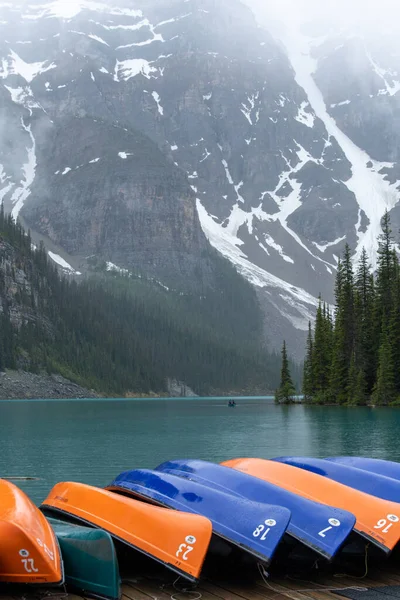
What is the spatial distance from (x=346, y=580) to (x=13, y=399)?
15173 cm

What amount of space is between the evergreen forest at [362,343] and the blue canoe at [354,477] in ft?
251

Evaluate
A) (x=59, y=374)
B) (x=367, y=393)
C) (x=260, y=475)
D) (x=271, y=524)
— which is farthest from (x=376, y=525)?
(x=59, y=374)

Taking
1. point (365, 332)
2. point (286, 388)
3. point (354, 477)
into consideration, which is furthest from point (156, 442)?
point (286, 388)

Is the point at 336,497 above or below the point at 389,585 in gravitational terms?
Answer: above

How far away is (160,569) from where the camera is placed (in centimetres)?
1418

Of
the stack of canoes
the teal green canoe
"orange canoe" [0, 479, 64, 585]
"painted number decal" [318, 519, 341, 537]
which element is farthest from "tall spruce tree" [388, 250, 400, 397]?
"orange canoe" [0, 479, 64, 585]

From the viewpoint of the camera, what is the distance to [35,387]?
16825cm

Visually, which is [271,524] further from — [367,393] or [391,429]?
[367,393]

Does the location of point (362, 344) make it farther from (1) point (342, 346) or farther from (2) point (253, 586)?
(2) point (253, 586)

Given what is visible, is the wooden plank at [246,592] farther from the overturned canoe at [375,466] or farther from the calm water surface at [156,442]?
the calm water surface at [156,442]

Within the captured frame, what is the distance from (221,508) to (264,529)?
130 cm

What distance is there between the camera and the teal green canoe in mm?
12547

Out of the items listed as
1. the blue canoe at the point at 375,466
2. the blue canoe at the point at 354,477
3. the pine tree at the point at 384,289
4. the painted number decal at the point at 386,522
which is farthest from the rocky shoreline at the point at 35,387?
the painted number decal at the point at 386,522

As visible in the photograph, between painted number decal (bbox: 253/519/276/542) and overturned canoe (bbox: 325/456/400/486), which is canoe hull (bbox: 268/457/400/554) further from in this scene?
painted number decal (bbox: 253/519/276/542)
